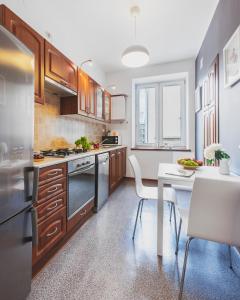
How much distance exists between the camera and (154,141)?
174 inches

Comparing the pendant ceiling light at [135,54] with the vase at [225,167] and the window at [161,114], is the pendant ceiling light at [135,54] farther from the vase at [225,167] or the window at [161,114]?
the window at [161,114]

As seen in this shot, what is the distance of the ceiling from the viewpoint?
218 cm

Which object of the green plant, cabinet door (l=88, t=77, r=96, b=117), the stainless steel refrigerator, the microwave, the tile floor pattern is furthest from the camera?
the microwave

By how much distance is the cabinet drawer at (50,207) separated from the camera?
1.38 meters

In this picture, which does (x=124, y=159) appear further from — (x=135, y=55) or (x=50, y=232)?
(x=50, y=232)

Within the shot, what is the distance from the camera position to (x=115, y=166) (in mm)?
3461

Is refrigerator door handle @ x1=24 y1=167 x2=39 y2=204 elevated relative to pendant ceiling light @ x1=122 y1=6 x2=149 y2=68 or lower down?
lower down

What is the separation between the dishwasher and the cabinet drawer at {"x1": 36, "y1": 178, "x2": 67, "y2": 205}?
0.86 metres

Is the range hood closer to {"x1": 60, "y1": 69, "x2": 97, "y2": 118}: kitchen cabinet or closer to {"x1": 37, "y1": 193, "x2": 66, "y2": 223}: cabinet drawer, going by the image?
{"x1": 60, "y1": 69, "x2": 97, "y2": 118}: kitchen cabinet

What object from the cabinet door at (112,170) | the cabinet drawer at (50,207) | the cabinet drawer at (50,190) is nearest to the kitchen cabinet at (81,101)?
the cabinet door at (112,170)

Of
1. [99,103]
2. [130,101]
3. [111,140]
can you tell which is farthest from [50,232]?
[130,101]

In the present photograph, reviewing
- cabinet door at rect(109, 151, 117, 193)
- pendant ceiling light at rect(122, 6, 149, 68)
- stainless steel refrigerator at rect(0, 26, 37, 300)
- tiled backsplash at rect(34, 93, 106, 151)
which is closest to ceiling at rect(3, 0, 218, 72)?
pendant ceiling light at rect(122, 6, 149, 68)

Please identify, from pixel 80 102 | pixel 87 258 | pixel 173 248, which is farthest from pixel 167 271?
pixel 80 102

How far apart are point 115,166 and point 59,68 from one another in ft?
6.70
